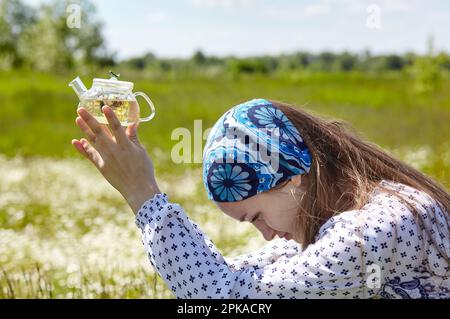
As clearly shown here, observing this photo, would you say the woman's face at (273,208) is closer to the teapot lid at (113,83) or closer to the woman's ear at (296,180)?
the woman's ear at (296,180)

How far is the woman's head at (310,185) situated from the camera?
227 centimetres

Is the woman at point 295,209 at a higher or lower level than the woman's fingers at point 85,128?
lower

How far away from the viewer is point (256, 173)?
2.23m

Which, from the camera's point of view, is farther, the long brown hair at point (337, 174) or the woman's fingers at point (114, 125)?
the long brown hair at point (337, 174)

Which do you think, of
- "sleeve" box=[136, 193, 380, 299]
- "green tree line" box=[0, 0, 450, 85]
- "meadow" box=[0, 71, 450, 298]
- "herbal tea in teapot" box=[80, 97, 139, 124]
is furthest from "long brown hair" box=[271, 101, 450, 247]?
"green tree line" box=[0, 0, 450, 85]

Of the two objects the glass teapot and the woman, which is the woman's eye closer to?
the woman

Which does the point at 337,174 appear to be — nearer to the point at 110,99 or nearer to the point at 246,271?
the point at 246,271

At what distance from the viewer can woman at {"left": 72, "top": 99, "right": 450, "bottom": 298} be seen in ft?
7.04

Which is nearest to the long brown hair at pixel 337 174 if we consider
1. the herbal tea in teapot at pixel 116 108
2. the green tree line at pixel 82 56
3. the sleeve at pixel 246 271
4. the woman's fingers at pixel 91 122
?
the sleeve at pixel 246 271

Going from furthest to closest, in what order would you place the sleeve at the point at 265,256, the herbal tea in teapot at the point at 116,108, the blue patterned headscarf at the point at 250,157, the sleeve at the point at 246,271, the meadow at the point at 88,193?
the meadow at the point at 88,193 < the sleeve at the point at 265,256 < the herbal tea in teapot at the point at 116,108 < the blue patterned headscarf at the point at 250,157 < the sleeve at the point at 246,271

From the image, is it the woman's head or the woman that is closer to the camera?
the woman

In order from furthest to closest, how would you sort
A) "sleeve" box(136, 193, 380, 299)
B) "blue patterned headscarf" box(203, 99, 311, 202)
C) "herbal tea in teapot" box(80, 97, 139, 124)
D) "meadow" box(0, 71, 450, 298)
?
"meadow" box(0, 71, 450, 298) → "herbal tea in teapot" box(80, 97, 139, 124) → "blue patterned headscarf" box(203, 99, 311, 202) → "sleeve" box(136, 193, 380, 299)

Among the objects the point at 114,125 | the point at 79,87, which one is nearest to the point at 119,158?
the point at 114,125
